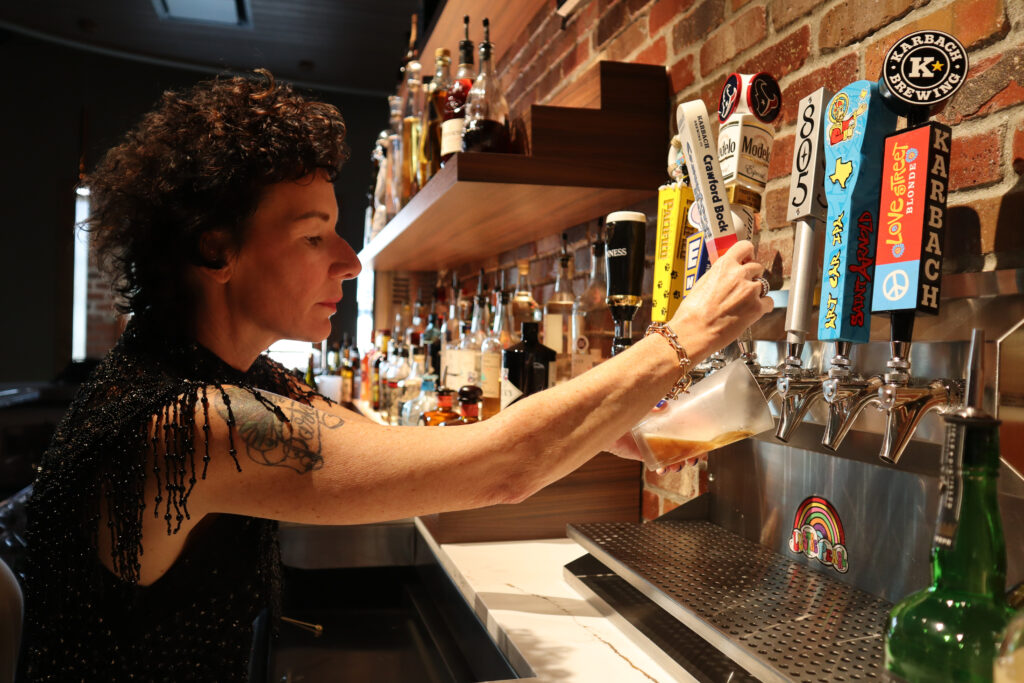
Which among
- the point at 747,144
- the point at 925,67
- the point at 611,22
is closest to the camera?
the point at 925,67

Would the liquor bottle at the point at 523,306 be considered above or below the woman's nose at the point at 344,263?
below

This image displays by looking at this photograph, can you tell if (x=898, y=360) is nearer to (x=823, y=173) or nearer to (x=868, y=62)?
(x=823, y=173)

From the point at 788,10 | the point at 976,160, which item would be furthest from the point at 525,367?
the point at 976,160

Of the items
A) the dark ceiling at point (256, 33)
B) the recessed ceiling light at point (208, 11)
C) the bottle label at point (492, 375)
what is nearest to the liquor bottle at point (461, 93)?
the bottle label at point (492, 375)

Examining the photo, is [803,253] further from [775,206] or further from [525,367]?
[525,367]

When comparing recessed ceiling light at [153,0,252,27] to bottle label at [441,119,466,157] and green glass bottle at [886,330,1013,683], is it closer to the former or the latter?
bottle label at [441,119,466,157]

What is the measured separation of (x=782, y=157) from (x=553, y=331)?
728mm

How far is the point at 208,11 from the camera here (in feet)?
14.9

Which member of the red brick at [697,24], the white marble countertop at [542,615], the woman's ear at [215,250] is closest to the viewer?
the white marble countertop at [542,615]

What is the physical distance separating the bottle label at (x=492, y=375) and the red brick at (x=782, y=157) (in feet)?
2.50

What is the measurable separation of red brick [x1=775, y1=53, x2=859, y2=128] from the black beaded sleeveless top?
85 centimetres

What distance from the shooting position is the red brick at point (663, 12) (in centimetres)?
145

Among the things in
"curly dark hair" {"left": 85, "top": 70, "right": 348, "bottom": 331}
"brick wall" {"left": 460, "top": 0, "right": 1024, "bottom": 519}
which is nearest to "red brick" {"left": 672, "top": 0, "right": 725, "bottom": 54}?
"brick wall" {"left": 460, "top": 0, "right": 1024, "bottom": 519}

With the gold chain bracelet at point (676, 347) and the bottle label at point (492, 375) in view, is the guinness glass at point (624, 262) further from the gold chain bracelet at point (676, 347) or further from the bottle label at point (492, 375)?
the bottle label at point (492, 375)
